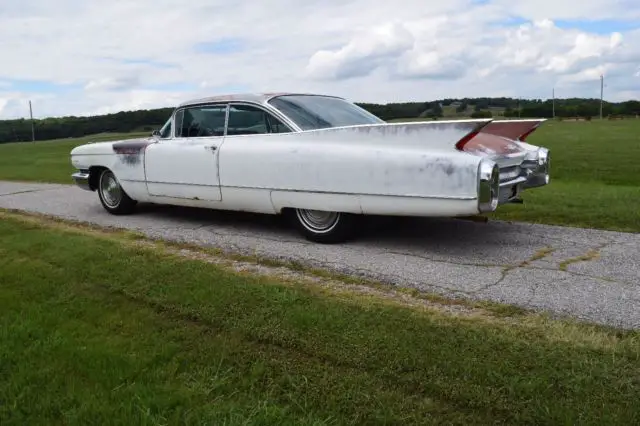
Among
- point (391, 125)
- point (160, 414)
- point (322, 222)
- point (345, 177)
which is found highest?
point (391, 125)

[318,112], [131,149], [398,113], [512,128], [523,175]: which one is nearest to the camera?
[523,175]

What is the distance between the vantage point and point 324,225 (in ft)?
18.6

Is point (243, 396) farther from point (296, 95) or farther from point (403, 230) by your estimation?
point (296, 95)

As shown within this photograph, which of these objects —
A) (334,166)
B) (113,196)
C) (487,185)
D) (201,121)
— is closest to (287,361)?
(487,185)

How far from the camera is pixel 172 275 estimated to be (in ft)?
14.9

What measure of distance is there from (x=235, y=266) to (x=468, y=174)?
78.5 inches

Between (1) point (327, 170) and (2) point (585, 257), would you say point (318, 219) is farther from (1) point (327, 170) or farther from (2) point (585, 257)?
(2) point (585, 257)

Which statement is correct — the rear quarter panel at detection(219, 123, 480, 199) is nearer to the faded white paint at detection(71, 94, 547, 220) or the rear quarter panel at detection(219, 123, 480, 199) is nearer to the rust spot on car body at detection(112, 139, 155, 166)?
the faded white paint at detection(71, 94, 547, 220)

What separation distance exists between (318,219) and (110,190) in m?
3.30

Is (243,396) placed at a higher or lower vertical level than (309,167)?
Answer: lower

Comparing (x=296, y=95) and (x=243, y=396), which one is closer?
(x=243, y=396)

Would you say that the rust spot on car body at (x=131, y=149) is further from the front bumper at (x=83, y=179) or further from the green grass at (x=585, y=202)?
the green grass at (x=585, y=202)

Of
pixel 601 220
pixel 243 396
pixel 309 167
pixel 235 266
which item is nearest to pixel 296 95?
pixel 309 167

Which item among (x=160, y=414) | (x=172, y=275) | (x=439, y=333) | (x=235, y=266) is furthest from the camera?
(x=235, y=266)
